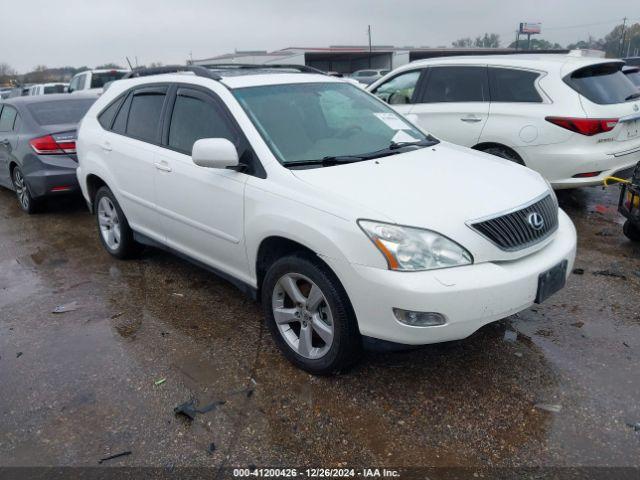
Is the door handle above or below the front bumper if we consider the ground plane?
above

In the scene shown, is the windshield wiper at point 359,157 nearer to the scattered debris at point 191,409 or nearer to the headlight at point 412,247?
the headlight at point 412,247

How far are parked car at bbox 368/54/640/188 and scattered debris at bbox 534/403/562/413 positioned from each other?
10.4 ft

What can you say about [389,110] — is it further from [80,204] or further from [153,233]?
[80,204]

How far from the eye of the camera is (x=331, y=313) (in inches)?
115

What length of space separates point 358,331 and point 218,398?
0.91m

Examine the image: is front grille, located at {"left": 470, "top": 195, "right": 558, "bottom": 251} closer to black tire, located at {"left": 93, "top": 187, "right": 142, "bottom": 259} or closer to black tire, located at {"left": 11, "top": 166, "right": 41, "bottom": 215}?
black tire, located at {"left": 93, "top": 187, "right": 142, "bottom": 259}

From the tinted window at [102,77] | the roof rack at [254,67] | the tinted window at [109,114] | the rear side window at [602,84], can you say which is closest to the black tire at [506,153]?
the rear side window at [602,84]

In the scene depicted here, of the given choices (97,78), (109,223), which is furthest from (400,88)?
(97,78)

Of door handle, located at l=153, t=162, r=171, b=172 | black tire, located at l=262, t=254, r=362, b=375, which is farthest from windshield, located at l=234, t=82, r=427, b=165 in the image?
door handle, located at l=153, t=162, r=171, b=172

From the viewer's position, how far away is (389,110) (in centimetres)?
437

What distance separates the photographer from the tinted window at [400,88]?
7.11 m

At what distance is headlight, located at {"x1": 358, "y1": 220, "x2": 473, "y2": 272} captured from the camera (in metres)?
2.67

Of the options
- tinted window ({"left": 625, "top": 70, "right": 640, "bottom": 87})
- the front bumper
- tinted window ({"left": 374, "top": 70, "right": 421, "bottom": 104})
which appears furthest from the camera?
tinted window ({"left": 625, "top": 70, "right": 640, "bottom": 87})

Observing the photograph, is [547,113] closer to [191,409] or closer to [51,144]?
[191,409]
